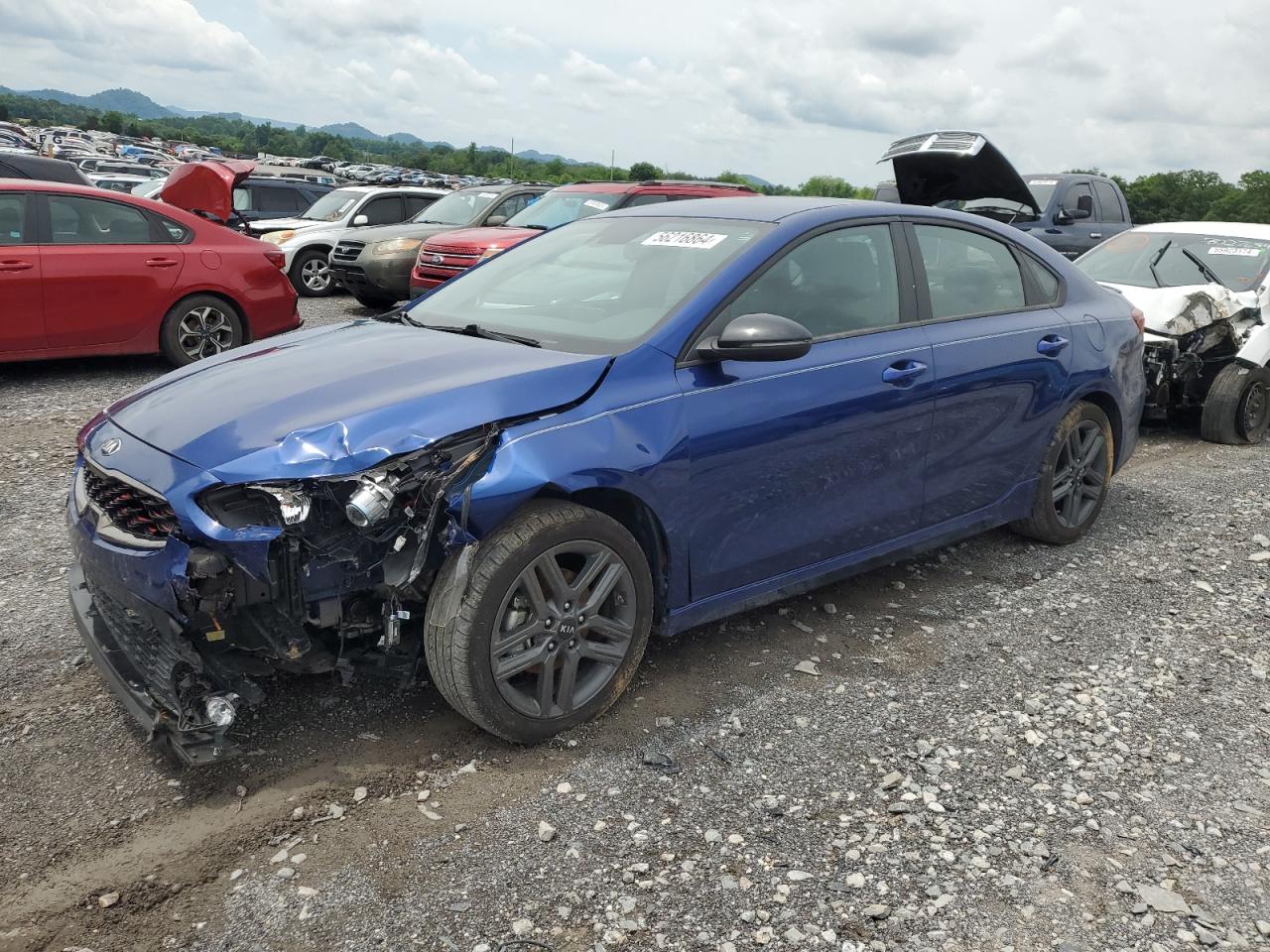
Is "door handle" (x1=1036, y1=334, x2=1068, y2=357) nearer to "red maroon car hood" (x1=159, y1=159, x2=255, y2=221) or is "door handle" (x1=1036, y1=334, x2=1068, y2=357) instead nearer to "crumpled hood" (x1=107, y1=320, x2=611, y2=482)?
"crumpled hood" (x1=107, y1=320, x2=611, y2=482)

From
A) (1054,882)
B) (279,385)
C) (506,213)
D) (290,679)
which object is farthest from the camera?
(506,213)

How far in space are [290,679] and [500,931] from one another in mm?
1521

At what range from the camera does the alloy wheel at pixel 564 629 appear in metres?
3.18

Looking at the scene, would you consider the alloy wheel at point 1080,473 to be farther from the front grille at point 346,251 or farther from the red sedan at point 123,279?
the front grille at point 346,251

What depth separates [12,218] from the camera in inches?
311

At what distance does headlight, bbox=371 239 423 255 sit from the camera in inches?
506

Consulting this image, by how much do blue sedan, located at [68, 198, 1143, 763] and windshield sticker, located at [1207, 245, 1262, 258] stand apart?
5.23 meters

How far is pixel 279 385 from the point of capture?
11.0 ft

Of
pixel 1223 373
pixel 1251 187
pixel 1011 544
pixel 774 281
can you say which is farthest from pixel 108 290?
pixel 1251 187

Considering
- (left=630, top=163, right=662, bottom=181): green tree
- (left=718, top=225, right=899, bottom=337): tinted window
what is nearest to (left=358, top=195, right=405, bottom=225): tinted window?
(left=718, top=225, right=899, bottom=337): tinted window

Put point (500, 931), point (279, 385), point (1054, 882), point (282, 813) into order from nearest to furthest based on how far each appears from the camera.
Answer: point (500, 931)
point (1054, 882)
point (282, 813)
point (279, 385)

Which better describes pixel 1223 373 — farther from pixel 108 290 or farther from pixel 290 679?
pixel 108 290

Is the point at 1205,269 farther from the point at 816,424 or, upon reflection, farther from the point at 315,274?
the point at 315,274

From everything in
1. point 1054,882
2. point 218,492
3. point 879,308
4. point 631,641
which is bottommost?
point 1054,882
